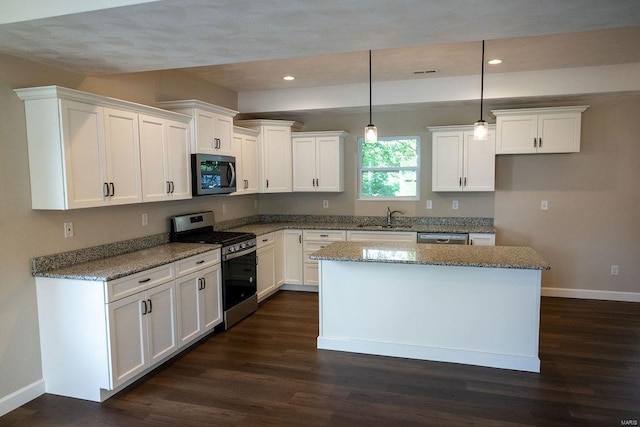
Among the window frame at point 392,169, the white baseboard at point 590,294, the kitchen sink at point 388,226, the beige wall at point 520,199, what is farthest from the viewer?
the window frame at point 392,169

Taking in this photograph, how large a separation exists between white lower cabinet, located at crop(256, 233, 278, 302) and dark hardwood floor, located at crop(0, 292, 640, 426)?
1106mm

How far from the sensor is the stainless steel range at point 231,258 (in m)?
4.14

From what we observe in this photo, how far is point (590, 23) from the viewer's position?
224 cm

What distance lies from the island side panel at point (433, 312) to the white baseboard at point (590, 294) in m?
2.41

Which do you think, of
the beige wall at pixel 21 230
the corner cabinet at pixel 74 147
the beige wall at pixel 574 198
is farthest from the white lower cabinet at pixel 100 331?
the beige wall at pixel 574 198

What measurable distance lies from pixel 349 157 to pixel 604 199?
128 inches

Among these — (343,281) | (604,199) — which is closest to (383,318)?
(343,281)

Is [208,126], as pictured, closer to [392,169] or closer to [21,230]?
[21,230]

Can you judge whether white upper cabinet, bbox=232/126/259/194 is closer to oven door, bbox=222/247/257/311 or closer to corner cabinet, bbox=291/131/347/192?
corner cabinet, bbox=291/131/347/192

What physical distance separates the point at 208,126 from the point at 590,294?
5.04 meters

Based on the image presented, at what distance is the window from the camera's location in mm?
5641

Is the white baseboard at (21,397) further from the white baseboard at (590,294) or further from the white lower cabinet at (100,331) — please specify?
the white baseboard at (590,294)

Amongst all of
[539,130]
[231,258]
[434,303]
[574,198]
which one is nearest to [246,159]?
[231,258]

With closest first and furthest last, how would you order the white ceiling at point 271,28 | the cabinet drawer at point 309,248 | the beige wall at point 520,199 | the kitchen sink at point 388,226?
the white ceiling at point 271,28 < the beige wall at point 520,199 < the kitchen sink at point 388,226 < the cabinet drawer at point 309,248
